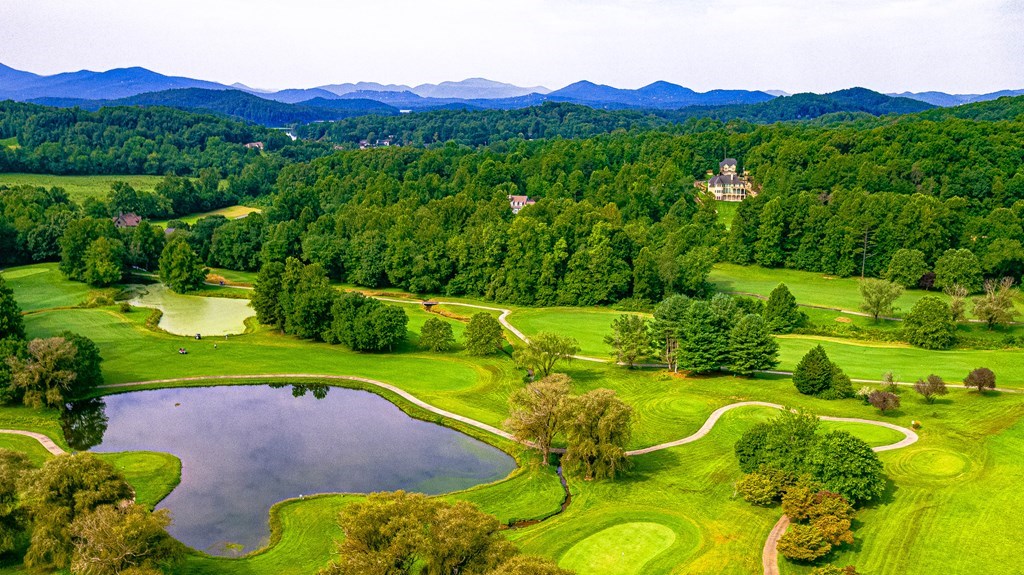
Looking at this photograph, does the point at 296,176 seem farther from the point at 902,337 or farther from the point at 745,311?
the point at 902,337

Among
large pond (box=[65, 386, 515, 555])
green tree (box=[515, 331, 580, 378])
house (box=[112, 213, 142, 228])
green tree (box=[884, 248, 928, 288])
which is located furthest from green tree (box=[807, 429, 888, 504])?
house (box=[112, 213, 142, 228])

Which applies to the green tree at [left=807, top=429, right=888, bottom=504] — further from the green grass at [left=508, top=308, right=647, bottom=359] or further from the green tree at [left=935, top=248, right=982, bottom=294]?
the green tree at [left=935, top=248, right=982, bottom=294]

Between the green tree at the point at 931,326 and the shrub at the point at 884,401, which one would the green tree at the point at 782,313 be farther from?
the shrub at the point at 884,401

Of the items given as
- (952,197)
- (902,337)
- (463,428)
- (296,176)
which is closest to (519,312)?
(463,428)

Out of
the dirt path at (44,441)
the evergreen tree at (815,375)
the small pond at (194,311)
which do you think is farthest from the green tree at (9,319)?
the evergreen tree at (815,375)

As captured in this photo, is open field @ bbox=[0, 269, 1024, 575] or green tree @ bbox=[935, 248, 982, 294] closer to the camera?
open field @ bbox=[0, 269, 1024, 575]

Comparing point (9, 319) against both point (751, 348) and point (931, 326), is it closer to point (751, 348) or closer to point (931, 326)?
point (751, 348)
